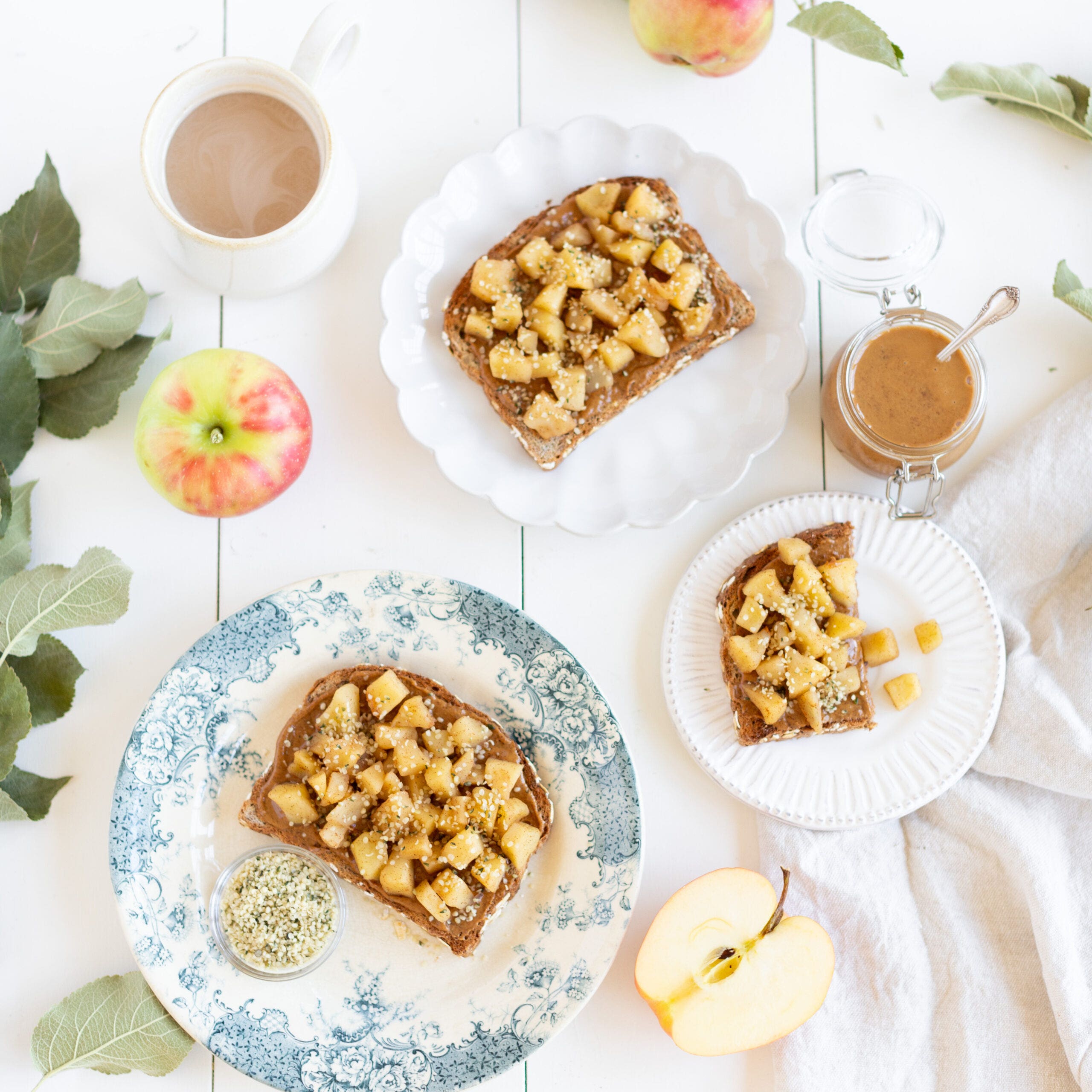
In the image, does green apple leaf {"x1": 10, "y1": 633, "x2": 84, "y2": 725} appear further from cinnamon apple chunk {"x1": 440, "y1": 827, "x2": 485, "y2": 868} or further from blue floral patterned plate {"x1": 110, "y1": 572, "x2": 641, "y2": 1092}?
cinnamon apple chunk {"x1": 440, "y1": 827, "x2": 485, "y2": 868}

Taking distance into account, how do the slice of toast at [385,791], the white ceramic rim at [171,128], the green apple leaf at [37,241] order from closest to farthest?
the white ceramic rim at [171,128], the slice of toast at [385,791], the green apple leaf at [37,241]

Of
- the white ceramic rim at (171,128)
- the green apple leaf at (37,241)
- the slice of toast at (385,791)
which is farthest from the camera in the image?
the green apple leaf at (37,241)

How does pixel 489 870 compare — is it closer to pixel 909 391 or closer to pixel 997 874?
pixel 997 874

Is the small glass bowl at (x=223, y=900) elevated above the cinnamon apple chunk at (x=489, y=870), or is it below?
below

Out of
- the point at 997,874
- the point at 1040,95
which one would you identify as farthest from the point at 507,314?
the point at 997,874

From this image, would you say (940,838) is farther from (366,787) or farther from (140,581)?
(140,581)

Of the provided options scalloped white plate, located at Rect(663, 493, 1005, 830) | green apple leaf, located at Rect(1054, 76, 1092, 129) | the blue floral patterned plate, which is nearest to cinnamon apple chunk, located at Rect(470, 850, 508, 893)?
the blue floral patterned plate

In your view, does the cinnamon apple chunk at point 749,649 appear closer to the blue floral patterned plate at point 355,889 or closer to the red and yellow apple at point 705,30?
the blue floral patterned plate at point 355,889

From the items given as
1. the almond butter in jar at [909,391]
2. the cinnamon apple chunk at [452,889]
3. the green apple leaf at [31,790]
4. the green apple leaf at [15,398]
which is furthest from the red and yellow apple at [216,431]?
the almond butter in jar at [909,391]
